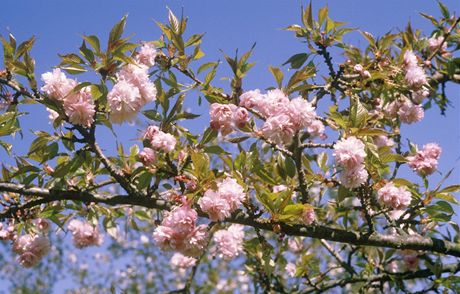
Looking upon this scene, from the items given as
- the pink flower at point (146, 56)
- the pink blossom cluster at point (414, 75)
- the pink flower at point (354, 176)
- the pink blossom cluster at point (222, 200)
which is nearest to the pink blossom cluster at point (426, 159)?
the pink blossom cluster at point (414, 75)

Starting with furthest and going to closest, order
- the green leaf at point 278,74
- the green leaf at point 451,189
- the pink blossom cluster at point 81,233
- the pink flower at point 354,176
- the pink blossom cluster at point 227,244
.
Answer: the pink blossom cluster at point 81,233, the pink blossom cluster at point 227,244, the green leaf at point 451,189, the green leaf at point 278,74, the pink flower at point 354,176

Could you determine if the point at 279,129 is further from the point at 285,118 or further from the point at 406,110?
the point at 406,110

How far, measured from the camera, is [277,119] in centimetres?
168

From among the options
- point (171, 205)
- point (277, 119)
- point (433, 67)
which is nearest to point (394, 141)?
point (433, 67)

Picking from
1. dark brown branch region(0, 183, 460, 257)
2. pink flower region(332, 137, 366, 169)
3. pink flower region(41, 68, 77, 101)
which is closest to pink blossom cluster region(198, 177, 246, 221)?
dark brown branch region(0, 183, 460, 257)

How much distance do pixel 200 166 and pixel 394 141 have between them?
163 cm

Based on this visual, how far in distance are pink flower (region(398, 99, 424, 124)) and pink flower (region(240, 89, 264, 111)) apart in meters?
1.30

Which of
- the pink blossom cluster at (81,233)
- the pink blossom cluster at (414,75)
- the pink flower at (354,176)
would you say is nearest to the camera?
the pink flower at (354,176)

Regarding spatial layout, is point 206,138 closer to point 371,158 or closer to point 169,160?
point 169,160

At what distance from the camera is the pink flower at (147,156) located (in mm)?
1788

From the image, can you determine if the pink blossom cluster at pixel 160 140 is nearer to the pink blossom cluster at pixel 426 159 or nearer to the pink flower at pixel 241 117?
the pink flower at pixel 241 117

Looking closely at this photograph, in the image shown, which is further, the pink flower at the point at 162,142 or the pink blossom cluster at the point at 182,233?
the pink flower at the point at 162,142

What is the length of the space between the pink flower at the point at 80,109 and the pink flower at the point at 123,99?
78mm

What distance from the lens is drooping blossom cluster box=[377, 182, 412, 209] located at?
6.53 feet
